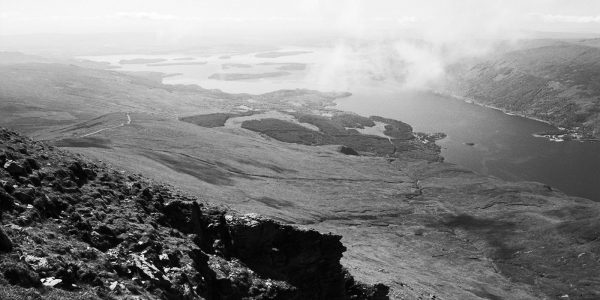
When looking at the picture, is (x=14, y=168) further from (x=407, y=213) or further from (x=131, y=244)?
(x=407, y=213)

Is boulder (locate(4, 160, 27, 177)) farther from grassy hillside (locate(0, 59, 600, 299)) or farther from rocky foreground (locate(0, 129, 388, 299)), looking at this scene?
grassy hillside (locate(0, 59, 600, 299))

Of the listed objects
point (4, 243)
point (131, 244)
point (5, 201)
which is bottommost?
point (131, 244)

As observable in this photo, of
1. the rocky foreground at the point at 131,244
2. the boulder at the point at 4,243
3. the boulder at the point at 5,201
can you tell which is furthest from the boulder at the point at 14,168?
the boulder at the point at 4,243

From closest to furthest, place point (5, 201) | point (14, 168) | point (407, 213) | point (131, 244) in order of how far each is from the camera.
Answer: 1. point (5, 201)
2. point (14, 168)
3. point (131, 244)
4. point (407, 213)

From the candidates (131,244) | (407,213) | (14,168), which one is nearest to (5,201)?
(14,168)

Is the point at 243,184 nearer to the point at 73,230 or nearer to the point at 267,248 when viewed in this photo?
the point at 267,248

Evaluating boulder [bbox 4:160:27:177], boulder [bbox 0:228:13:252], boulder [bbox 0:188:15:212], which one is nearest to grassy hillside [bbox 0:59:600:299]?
boulder [bbox 4:160:27:177]

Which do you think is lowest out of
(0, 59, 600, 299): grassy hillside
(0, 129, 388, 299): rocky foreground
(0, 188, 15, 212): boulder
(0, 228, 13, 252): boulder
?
(0, 59, 600, 299): grassy hillside

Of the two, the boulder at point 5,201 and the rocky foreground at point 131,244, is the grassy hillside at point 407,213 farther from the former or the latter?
the boulder at point 5,201
